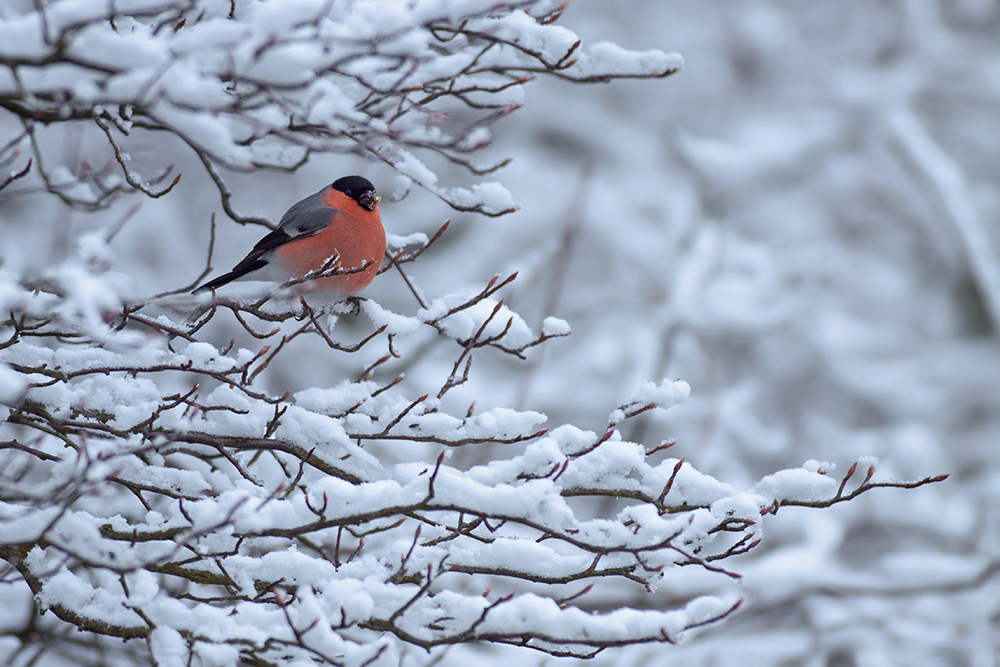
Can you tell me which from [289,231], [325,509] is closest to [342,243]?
[289,231]

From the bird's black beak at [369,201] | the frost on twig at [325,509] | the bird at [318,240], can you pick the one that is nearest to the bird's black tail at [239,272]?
the bird at [318,240]

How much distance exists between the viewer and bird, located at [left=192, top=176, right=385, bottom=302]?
3746mm

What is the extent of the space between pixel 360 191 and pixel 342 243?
1.19ft

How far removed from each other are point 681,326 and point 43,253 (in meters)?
5.35

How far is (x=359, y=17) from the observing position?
6.30ft

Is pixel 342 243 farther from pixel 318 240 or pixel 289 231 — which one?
pixel 289 231

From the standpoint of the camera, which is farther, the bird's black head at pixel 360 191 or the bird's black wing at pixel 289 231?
the bird's black head at pixel 360 191

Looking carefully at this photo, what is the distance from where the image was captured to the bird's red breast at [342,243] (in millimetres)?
3730

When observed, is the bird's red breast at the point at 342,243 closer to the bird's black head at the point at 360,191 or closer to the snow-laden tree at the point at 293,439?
the bird's black head at the point at 360,191

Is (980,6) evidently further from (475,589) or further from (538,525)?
(538,525)

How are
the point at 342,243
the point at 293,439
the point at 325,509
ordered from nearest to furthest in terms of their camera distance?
the point at 325,509 < the point at 293,439 < the point at 342,243

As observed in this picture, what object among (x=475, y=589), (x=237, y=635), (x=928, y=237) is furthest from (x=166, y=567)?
(x=928, y=237)

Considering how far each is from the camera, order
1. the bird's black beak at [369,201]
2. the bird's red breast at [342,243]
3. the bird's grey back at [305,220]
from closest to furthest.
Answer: the bird's red breast at [342,243] → the bird's grey back at [305,220] → the bird's black beak at [369,201]

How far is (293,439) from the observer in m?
2.56
